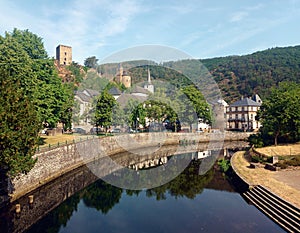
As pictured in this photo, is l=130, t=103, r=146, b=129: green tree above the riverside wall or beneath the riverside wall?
above

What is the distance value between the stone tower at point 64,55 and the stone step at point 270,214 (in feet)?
425

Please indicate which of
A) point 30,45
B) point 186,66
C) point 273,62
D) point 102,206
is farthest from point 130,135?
point 273,62

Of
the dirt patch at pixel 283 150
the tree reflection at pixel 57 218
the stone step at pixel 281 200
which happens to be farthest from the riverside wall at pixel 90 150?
the dirt patch at pixel 283 150

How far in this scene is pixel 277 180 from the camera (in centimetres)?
2212

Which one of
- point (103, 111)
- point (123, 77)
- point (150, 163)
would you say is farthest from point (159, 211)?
point (123, 77)

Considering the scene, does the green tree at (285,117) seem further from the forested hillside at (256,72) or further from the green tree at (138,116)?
the forested hillside at (256,72)

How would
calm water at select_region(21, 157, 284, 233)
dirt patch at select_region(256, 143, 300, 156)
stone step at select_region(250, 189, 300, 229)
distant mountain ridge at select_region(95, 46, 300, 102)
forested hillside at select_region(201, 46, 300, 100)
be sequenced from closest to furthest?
stone step at select_region(250, 189, 300, 229) < calm water at select_region(21, 157, 284, 233) < dirt patch at select_region(256, 143, 300, 156) < distant mountain ridge at select_region(95, 46, 300, 102) < forested hillside at select_region(201, 46, 300, 100)

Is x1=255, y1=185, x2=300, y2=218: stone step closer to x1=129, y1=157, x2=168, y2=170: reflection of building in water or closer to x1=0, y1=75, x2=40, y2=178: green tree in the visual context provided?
x1=0, y1=75, x2=40, y2=178: green tree

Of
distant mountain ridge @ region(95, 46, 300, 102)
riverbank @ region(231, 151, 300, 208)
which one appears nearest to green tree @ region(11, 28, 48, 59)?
riverbank @ region(231, 151, 300, 208)

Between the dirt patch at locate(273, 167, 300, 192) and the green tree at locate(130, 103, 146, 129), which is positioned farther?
the green tree at locate(130, 103, 146, 129)

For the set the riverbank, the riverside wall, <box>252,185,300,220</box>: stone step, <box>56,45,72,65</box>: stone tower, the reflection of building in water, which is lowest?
the reflection of building in water

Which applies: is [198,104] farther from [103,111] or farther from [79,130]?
[79,130]

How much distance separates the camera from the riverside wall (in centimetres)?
2338

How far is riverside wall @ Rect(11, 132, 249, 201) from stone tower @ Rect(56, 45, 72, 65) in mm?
98077
